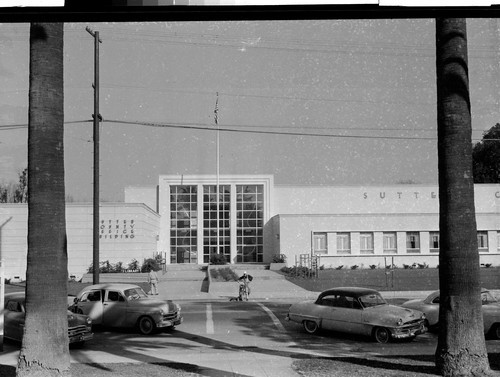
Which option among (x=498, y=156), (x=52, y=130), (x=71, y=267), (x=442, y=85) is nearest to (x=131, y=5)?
(x=52, y=130)

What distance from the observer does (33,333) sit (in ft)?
20.7

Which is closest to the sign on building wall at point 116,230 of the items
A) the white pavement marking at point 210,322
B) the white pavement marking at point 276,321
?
the white pavement marking at point 210,322

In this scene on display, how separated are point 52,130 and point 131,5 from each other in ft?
13.0

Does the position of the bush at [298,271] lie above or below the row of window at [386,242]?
below

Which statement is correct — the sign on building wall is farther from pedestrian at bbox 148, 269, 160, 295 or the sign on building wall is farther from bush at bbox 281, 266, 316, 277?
bush at bbox 281, 266, 316, 277

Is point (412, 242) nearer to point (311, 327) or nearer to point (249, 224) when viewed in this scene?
point (311, 327)

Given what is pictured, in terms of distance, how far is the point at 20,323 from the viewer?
28.1 feet

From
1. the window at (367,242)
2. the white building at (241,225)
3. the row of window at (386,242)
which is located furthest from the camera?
the window at (367,242)

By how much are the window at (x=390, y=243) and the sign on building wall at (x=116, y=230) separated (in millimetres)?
5814

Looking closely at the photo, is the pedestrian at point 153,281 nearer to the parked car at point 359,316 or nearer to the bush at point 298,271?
the parked car at point 359,316

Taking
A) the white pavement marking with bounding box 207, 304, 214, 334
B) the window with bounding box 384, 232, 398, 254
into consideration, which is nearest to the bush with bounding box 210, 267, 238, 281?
the white pavement marking with bounding box 207, 304, 214, 334

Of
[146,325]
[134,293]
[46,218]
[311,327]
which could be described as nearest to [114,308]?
[134,293]

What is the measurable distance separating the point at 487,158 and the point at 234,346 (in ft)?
18.0

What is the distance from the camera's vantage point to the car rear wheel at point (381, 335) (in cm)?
973
